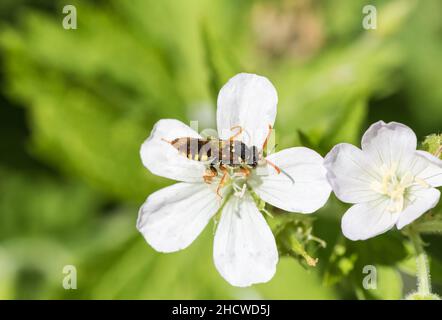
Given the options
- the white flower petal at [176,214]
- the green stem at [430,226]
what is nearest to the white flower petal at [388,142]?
the green stem at [430,226]

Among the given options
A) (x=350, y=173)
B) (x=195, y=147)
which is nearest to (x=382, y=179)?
(x=350, y=173)

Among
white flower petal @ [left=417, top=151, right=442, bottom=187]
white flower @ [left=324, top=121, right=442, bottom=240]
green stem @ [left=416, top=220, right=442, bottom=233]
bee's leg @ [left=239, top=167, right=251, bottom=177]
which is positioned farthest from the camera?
bee's leg @ [left=239, top=167, right=251, bottom=177]

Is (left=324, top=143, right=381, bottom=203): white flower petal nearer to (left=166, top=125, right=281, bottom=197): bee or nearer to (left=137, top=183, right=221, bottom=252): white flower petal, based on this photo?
(left=166, top=125, right=281, bottom=197): bee

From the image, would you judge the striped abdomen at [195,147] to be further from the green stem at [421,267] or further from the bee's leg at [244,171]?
the green stem at [421,267]

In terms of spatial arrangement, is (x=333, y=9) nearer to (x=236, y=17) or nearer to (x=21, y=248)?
(x=236, y=17)

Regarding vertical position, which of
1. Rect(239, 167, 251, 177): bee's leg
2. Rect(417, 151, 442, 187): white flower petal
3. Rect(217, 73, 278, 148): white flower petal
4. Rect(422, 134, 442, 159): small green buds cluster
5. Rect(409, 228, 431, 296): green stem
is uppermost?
Rect(217, 73, 278, 148): white flower petal

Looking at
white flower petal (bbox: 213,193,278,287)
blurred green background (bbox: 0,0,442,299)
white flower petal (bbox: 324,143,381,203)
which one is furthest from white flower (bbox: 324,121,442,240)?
blurred green background (bbox: 0,0,442,299)
